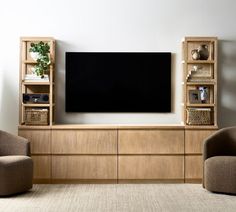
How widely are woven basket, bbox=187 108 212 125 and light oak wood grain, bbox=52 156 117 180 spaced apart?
111cm

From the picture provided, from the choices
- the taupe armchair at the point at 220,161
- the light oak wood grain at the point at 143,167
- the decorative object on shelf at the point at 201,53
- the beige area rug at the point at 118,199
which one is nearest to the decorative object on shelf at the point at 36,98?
the beige area rug at the point at 118,199

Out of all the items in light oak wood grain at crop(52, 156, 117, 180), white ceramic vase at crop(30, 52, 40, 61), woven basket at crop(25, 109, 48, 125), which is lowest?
light oak wood grain at crop(52, 156, 117, 180)

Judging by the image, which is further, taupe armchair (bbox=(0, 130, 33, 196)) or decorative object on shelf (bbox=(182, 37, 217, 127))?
decorative object on shelf (bbox=(182, 37, 217, 127))

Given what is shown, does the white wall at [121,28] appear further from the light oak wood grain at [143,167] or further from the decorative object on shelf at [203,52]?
the light oak wood grain at [143,167]

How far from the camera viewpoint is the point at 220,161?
19.0 ft

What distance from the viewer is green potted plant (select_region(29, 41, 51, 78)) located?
21.5 feet

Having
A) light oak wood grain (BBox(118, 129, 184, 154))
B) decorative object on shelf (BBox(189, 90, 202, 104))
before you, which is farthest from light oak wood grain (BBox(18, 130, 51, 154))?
decorative object on shelf (BBox(189, 90, 202, 104))

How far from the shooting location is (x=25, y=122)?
665 centimetres

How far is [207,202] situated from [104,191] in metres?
1.29

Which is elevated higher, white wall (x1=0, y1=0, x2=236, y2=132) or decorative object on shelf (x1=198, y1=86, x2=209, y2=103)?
white wall (x1=0, y1=0, x2=236, y2=132)

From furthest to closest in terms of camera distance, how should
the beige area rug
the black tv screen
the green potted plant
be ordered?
1. the black tv screen
2. the green potted plant
3. the beige area rug

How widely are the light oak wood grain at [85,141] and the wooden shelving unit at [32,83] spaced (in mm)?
262

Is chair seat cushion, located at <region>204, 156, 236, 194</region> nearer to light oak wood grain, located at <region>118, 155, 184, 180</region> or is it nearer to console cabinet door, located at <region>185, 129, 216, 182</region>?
console cabinet door, located at <region>185, 129, 216, 182</region>

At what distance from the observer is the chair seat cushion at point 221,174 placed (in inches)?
224
